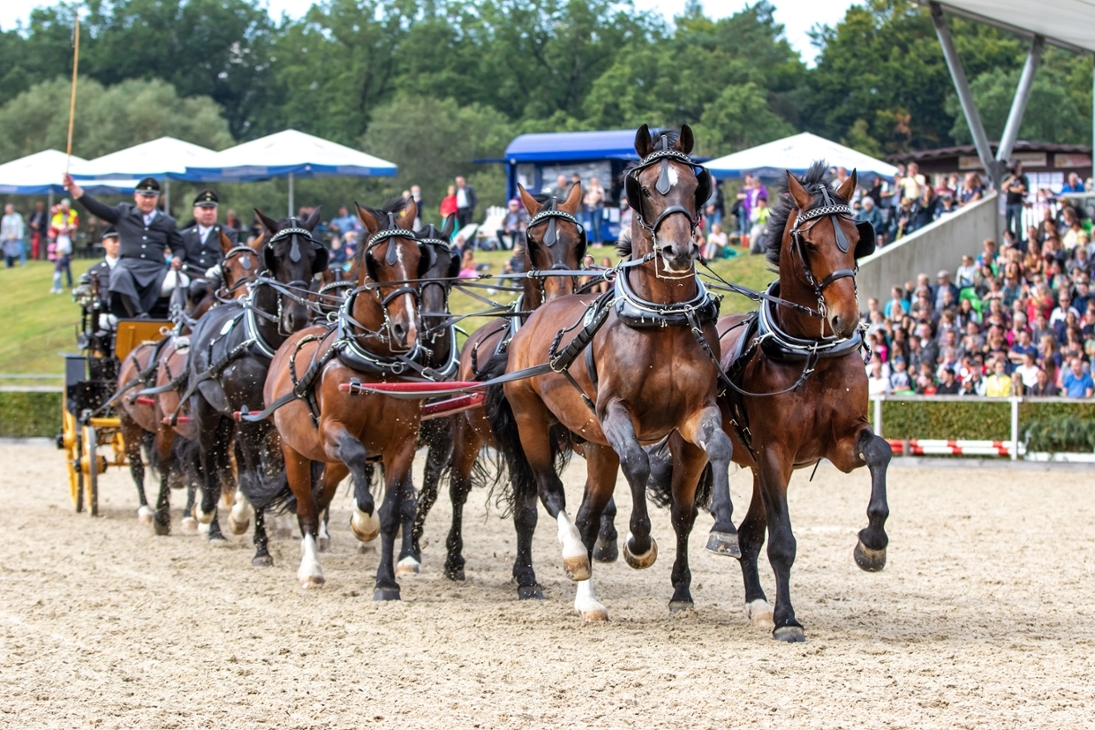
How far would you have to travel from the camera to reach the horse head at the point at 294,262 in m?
9.71

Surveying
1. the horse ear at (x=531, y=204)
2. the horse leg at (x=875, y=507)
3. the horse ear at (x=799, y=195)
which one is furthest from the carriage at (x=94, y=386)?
the horse leg at (x=875, y=507)

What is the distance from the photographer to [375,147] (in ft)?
175

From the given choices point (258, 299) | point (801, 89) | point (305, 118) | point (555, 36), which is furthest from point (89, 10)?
point (258, 299)

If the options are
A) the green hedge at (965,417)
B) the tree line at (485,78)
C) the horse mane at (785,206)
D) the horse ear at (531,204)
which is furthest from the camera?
the tree line at (485,78)

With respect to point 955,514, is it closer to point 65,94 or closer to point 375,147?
point 375,147

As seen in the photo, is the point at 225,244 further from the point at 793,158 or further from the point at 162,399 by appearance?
the point at 793,158

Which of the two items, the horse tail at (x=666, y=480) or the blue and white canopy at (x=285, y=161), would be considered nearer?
the horse tail at (x=666, y=480)

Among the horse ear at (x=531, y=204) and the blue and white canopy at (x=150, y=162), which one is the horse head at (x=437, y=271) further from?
the blue and white canopy at (x=150, y=162)

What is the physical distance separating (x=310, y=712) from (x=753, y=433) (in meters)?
2.83

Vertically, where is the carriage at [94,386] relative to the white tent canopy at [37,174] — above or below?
below

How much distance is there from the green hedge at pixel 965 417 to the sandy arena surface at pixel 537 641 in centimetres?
508

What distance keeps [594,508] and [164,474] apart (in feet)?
18.6

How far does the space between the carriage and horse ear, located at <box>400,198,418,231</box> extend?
4373mm

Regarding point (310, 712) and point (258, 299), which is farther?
point (258, 299)
